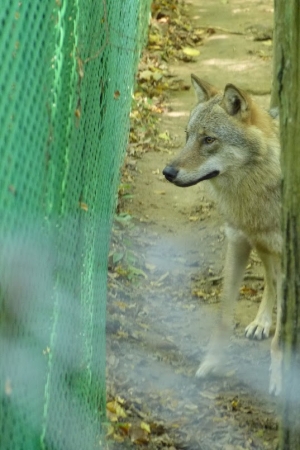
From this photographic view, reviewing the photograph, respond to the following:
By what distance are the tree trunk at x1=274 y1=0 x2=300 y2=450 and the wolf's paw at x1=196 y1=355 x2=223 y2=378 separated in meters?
2.40

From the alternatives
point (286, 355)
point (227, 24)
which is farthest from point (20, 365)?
point (227, 24)

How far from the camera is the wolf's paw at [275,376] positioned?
4977mm

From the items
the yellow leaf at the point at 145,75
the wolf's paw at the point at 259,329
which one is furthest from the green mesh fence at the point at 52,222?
the yellow leaf at the point at 145,75

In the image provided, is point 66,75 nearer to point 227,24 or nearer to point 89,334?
point 89,334

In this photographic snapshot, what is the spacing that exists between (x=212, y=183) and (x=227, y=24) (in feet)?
23.7

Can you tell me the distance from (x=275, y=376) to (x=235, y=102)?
1.80 metres

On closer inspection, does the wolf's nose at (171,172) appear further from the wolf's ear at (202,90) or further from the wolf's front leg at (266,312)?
the wolf's front leg at (266,312)

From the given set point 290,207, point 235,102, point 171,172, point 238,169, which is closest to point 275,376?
point 238,169

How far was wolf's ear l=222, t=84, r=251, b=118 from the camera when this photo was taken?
16.8 ft

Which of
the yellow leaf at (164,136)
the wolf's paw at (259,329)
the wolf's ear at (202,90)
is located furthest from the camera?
the yellow leaf at (164,136)

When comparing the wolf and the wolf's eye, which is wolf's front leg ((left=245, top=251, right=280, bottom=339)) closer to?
the wolf

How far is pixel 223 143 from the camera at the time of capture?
5168 mm

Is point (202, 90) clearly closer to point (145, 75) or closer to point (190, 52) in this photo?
point (145, 75)

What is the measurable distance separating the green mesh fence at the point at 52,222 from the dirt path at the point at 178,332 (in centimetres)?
70
